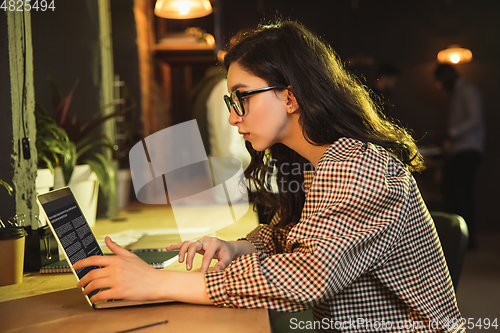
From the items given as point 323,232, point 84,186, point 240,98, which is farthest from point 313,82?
point 84,186

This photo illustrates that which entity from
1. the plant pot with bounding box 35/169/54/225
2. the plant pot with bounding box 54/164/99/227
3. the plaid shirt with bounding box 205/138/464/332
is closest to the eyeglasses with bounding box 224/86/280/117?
the plaid shirt with bounding box 205/138/464/332

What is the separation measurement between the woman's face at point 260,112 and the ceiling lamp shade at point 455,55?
4.07m

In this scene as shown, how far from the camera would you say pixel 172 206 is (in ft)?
6.70

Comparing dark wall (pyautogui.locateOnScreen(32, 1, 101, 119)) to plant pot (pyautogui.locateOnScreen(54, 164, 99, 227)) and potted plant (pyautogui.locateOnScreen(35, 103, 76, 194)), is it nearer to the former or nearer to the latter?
potted plant (pyautogui.locateOnScreen(35, 103, 76, 194))

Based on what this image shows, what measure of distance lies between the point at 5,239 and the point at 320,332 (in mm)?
753

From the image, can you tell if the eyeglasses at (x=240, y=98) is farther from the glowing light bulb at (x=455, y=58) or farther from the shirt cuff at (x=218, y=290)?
the glowing light bulb at (x=455, y=58)

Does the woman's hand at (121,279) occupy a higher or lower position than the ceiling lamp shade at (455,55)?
lower

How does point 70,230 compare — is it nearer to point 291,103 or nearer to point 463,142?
point 291,103

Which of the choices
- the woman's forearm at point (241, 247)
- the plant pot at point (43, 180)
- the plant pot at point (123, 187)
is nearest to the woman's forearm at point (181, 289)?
the woman's forearm at point (241, 247)

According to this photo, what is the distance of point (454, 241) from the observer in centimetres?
111

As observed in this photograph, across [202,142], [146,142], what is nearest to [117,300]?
[146,142]

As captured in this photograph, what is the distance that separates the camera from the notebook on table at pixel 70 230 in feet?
2.63

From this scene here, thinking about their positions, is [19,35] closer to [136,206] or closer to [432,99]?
[136,206]

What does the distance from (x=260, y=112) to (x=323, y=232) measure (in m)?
0.35
